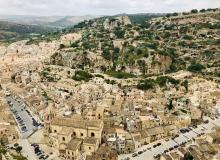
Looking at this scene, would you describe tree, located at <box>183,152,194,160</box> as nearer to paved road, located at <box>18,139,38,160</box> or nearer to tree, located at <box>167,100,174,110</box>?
paved road, located at <box>18,139,38,160</box>

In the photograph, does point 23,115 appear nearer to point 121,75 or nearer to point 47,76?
point 47,76

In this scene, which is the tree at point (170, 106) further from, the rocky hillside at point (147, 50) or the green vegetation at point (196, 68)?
the green vegetation at point (196, 68)

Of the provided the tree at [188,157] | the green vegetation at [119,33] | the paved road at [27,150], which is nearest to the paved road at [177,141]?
the tree at [188,157]

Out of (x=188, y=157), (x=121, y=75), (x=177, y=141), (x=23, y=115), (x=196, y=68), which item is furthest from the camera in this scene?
(x=196, y=68)

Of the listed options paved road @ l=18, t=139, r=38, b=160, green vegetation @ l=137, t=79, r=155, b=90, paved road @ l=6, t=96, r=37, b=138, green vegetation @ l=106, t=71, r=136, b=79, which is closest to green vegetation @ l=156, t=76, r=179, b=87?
green vegetation @ l=137, t=79, r=155, b=90

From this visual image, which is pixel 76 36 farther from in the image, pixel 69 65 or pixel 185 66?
pixel 185 66

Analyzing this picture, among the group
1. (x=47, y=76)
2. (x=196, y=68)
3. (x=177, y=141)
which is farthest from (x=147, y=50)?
(x=177, y=141)
